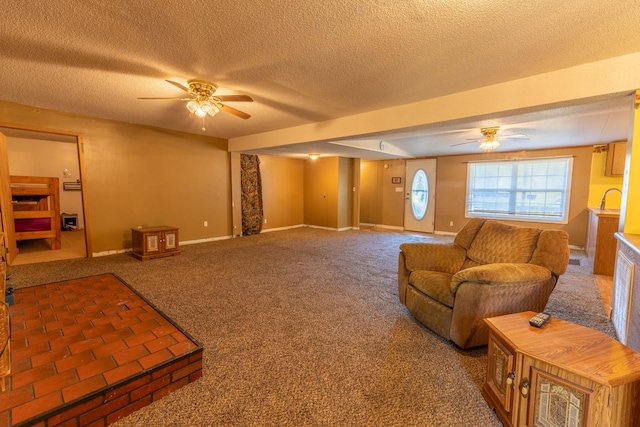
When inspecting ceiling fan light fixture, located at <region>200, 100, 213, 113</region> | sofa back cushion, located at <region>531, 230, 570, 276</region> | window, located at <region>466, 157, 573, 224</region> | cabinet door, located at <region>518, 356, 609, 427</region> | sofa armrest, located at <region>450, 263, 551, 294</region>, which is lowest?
cabinet door, located at <region>518, 356, 609, 427</region>

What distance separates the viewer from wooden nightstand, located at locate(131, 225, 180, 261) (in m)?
4.34

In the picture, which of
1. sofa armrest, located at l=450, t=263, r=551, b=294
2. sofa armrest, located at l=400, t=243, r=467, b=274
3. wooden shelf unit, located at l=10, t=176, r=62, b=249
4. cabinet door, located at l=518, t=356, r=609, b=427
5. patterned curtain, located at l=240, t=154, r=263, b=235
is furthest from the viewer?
patterned curtain, located at l=240, t=154, r=263, b=235

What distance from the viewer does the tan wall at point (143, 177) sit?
4.37m

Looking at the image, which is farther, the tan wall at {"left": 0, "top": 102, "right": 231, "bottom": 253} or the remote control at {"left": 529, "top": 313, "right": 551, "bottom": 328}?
the tan wall at {"left": 0, "top": 102, "right": 231, "bottom": 253}

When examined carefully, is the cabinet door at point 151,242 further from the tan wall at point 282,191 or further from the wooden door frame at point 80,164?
the tan wall at point 282,191

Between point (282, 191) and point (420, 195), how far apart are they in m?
3.83

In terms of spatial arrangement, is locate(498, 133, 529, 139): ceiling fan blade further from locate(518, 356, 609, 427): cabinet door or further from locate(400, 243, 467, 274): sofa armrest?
locate(518, 356, 609, 427): cabinet door

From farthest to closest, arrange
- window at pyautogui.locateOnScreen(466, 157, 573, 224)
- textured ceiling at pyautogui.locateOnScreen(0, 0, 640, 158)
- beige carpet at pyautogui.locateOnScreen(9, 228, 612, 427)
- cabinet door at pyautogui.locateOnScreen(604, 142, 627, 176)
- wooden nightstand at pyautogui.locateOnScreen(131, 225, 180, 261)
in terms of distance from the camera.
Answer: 1. window at pyautogui.locateOnScreen(466, 157, 573, 224)
2. cabinet door at pyautogui.locateOnScreen(604, 142, 627, 176)
3. wooden nightstand at pyautogui.locateOnScreen(131, 225, 180, 261)
4. textured ceiling at pyautogui.locateOnScreen(0, 0, 640, 158)
5. beige carpet at pyautogui.locateOnScreen(9, 228, 612, 427)

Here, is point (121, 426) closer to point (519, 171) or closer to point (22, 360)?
point (22, 360)

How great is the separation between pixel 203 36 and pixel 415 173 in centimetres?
656

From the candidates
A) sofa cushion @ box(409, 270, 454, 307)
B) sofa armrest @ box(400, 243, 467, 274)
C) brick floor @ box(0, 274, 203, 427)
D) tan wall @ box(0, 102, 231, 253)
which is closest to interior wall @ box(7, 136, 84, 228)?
tan wall @ box(0, 102, 231, 253)

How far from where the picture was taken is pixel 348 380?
169cm

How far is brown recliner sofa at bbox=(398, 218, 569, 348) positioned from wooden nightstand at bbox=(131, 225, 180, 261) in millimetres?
3833

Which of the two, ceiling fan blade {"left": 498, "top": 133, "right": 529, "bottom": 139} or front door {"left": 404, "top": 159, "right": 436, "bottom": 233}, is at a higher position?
ceiling fan blade {"left": 498, "top": 133, "right": 529, "bottom": 139}
